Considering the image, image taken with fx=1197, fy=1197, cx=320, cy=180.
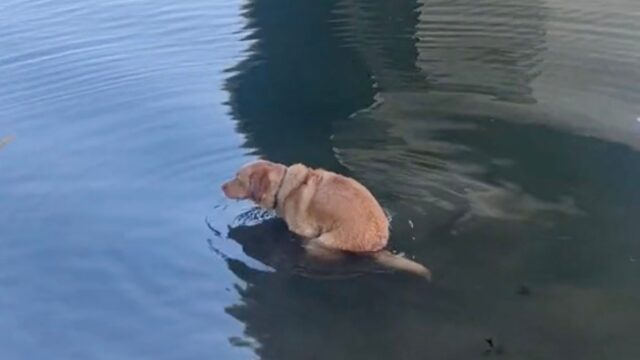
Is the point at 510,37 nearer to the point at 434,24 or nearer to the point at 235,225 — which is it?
the point at 434,24

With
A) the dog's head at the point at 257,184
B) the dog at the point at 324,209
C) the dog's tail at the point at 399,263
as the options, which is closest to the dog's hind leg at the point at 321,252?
the dog at the point at 324,209

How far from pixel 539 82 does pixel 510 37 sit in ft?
3.30

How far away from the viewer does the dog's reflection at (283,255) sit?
5602 mm

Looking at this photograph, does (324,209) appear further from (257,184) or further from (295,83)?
(295,83)

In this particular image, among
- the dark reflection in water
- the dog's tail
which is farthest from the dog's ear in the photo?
the dark reflection in water

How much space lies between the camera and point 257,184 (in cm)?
587

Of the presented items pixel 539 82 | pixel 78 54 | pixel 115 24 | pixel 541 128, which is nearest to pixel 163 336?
pixel 541 128

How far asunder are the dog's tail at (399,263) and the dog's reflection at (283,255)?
4 centimetres

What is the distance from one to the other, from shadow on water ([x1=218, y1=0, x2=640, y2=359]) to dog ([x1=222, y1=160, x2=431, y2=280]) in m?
0.13

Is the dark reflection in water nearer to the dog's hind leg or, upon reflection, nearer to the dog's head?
the dog's head

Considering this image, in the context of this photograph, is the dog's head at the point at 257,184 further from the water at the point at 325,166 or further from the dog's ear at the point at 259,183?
the water at the point at 325,166

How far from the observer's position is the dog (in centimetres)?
555

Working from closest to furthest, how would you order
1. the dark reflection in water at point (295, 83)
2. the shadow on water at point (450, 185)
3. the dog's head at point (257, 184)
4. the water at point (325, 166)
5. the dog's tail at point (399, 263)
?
the shadow on water at point (450, 185)
the water at point (325, 166)
the dog's tail at point (399, 263)
the dog's head at point (257, 184)
the dark reflection in water at point (295, 83)

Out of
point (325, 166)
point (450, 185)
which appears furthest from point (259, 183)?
point (450, 185)
